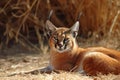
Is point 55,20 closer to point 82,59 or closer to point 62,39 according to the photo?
point 62,39

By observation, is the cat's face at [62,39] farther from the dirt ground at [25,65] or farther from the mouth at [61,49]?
the dirt ground at [25,65]

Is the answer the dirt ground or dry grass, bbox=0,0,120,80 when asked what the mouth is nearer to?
the dirt ground

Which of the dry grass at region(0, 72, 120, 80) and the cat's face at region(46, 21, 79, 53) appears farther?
the cat's face at region(46, 21, 79, 53)

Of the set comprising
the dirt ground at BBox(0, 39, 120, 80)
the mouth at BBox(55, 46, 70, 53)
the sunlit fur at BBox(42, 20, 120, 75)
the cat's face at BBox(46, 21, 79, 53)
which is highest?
the cat's face at BBox(46, 21, 79, 53)

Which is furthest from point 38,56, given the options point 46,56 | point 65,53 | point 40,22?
point 65,53

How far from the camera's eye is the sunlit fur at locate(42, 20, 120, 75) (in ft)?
22.0

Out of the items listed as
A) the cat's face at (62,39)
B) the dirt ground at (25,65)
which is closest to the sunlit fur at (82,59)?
the cat's face at (62,39)

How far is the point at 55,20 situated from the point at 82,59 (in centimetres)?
310

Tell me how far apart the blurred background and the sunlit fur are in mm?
2003

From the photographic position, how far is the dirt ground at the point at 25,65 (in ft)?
21.1

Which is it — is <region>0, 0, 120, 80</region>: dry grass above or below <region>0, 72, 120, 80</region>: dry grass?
above

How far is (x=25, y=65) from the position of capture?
8336 mm

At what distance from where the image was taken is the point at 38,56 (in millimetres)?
9055

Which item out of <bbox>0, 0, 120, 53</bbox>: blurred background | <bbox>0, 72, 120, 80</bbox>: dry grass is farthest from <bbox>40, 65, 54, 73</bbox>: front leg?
<bbox>0, 0, 120, 53</bbox>: blurred background
